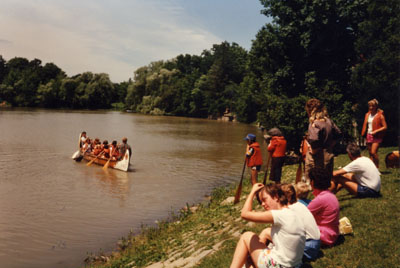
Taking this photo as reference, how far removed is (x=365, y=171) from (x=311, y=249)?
2880 mm

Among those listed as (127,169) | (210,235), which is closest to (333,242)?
(210,235)

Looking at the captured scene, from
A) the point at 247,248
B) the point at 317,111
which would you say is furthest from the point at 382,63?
the point at 247,248

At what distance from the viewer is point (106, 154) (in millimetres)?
21906

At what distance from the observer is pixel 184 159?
84.3ft

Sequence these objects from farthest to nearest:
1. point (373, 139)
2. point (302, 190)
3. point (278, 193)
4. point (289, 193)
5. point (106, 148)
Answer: point (106, 148)
point (373, 139)
point (302, 190)
point (289, 193)
point (278, 193)

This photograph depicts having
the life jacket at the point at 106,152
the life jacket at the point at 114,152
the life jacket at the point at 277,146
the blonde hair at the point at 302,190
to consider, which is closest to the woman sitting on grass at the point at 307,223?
the blonde hair at the point at 302,190

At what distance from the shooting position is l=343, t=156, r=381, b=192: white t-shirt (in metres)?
7.13

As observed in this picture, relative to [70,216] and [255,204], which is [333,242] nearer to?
[255,204]

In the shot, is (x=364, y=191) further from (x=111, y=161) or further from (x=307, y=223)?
(x=111, y=161)

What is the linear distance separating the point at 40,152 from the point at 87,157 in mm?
5879

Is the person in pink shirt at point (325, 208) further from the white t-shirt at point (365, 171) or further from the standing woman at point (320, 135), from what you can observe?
the white t-shirt at point (365, 171)

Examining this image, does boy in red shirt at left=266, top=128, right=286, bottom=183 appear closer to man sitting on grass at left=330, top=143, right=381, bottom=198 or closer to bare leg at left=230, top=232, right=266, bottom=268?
man sitting on grass at left=330, top=143, right=381, bottom=198

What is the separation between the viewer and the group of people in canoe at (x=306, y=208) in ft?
14.3

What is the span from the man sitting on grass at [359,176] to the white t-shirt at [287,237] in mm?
3426
